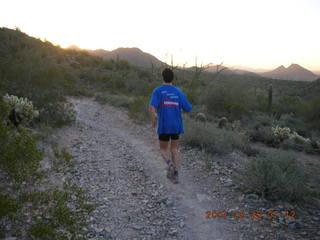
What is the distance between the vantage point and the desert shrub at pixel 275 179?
172 inches

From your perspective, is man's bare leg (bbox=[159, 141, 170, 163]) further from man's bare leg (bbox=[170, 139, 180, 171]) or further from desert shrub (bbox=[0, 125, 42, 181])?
desert shrub (bbox=[0, 125, 42, 181])

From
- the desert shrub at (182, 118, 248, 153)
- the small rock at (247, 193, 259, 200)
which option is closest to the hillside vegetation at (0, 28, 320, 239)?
the desert shrub at (182, 118, 248, 153)

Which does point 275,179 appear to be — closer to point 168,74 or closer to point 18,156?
point 168,74

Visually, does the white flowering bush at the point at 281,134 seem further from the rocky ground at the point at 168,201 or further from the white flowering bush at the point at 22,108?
the white flowering bush at the point at 22,108

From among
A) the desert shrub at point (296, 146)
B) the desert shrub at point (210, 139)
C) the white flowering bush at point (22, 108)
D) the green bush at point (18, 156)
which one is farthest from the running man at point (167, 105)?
the desert shrub at point (296, 146)

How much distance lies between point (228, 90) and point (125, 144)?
8.15 meters

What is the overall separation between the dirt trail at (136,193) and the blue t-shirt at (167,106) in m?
1.09

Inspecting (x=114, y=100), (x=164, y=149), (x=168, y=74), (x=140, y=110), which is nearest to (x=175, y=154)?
(x=164, y=149)

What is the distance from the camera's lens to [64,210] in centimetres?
273

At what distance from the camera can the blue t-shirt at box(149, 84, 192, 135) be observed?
4.64 m

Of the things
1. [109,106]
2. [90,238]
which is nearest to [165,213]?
[90,238]

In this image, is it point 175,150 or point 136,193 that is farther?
point 175,150
